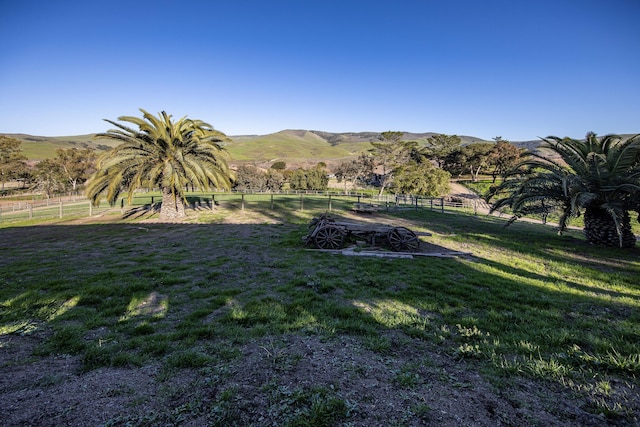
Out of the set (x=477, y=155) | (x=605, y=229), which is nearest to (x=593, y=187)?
(x=605, y=229)

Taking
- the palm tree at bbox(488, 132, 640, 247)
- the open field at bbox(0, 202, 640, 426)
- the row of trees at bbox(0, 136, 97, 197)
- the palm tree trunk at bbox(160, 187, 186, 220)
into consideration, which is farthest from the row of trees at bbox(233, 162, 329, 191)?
the open field at bbox(0, 202, 640, 426)

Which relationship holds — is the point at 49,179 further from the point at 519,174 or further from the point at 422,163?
the point at 422,163

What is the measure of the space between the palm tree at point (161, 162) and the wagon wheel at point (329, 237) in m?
9.81

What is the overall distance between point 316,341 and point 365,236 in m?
7.71

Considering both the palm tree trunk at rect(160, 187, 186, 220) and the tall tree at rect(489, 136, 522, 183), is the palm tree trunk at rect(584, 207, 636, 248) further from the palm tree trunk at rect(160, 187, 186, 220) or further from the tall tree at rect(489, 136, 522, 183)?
the tall tree at rect(489, 136, 522, 183)

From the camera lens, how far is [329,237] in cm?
1091

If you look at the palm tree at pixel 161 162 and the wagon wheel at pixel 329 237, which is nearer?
the wagon wheel at pixel 329 237

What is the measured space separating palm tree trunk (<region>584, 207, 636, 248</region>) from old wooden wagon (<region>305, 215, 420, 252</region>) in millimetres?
7111

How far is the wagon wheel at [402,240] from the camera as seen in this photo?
427 inches

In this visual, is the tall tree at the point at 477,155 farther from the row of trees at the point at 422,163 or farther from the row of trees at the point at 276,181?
the row of trees at the point at 276,181

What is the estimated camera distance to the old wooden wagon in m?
10.9

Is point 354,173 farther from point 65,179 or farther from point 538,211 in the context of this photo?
point 65,179

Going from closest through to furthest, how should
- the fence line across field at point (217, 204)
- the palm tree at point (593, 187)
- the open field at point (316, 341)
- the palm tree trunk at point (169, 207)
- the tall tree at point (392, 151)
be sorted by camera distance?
the open field at point (316, 341) → the palm tree at point (593, 187) → the palm tree trunk at point (169, 207) → the fence line across field at point (217, 204) → the tall tree at point (392, 151)

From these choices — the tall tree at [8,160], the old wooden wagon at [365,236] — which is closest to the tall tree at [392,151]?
the old wooden wagon at [365,236]
